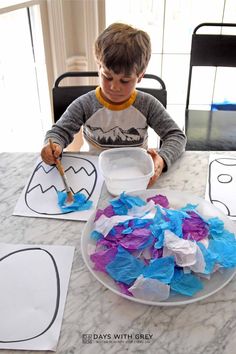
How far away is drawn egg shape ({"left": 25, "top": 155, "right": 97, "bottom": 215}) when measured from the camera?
0.78m

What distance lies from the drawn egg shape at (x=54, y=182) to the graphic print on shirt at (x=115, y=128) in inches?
6.7

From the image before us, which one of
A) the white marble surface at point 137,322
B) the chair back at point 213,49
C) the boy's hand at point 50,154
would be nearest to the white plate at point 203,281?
the white marble surface at point 137,322

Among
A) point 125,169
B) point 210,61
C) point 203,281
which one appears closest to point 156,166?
point 125,169

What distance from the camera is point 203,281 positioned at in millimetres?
589

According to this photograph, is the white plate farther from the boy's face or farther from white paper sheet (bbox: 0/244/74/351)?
the boy's face

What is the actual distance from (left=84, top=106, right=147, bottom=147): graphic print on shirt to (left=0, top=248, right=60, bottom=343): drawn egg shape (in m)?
0.52

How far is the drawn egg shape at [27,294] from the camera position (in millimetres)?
528

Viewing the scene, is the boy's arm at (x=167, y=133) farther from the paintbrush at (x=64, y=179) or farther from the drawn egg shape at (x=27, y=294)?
the drawn egg shape at (x=27, y=294)

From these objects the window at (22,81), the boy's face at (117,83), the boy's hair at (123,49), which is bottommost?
the window at (22,81)

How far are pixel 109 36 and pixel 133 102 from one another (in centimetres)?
21

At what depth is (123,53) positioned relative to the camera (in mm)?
916

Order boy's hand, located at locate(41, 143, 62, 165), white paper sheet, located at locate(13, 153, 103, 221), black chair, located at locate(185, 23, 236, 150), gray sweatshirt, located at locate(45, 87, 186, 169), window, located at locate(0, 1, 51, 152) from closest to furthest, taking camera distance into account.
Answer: white paper sheet, located at locate(13, 153, 103, 221) < boy's hand, located at locate(41, 143, 62, 165) < gray sweatshirt, located at locate(45, 87, 186, 169) < black chair, located at locate(185, 23, 236, 150) < window, located at locate(0, 1, 51, 152)

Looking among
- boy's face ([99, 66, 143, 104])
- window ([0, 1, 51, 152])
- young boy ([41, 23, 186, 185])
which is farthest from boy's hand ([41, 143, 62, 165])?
window ([0, 1, 51, 152])

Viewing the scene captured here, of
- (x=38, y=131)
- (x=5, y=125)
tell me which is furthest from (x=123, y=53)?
(x=38, y=131)
